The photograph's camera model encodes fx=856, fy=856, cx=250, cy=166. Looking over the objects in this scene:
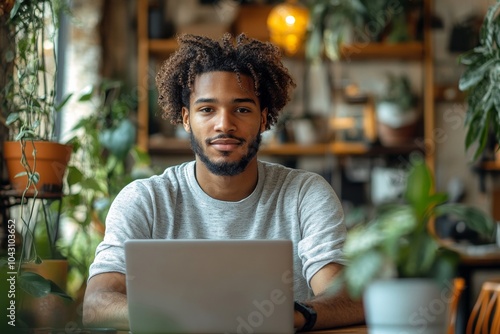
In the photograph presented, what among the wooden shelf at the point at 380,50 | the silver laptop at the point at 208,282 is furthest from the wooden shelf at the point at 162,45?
the silver laptop at the point at 208,282

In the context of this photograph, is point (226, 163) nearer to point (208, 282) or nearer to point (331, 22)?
point (208, 282)

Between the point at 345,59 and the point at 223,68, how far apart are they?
3871 millimetres

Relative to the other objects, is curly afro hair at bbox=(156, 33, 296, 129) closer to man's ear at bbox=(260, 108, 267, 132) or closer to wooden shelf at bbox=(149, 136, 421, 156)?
man's ear at bbox=(260, 108, 267, 132)

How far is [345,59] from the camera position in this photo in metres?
6.25

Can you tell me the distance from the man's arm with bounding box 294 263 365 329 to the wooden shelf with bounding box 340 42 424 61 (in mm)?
4082

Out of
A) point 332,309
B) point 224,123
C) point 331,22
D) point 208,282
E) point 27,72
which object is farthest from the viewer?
point 331,22

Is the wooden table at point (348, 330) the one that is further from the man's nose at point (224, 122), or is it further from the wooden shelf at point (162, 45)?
the wooden shelf at point (162, 45)

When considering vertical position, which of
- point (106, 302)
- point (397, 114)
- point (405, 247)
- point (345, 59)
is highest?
point (345, 59)

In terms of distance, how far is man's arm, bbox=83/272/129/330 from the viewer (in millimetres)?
2004

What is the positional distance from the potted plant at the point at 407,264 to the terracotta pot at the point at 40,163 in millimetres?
1590

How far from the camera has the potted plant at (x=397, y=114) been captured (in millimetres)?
6148

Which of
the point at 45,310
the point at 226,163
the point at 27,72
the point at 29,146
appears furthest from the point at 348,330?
the point at 27,72

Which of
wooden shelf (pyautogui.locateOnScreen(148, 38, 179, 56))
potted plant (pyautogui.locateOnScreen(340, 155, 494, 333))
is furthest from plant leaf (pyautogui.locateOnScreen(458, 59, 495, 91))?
wooden shelf (pyautogui.locateOnScreen(148, 38, 179, 56))

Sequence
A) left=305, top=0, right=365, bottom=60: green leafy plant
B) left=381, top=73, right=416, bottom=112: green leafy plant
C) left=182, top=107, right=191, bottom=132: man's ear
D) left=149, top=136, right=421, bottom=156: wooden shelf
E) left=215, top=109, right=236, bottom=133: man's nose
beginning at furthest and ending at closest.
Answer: left=381, top=73, right=416, bottom=112: green leafy plant → left=149, top=136, right=421, bottom=156: wooden shelf → left=305, top=0, right=365, bottom=60: green leafy plant → left=182, top=107, right=191, bottom=132: man's ear → left=215, top=109, right=236, bottom=133: man's nose
